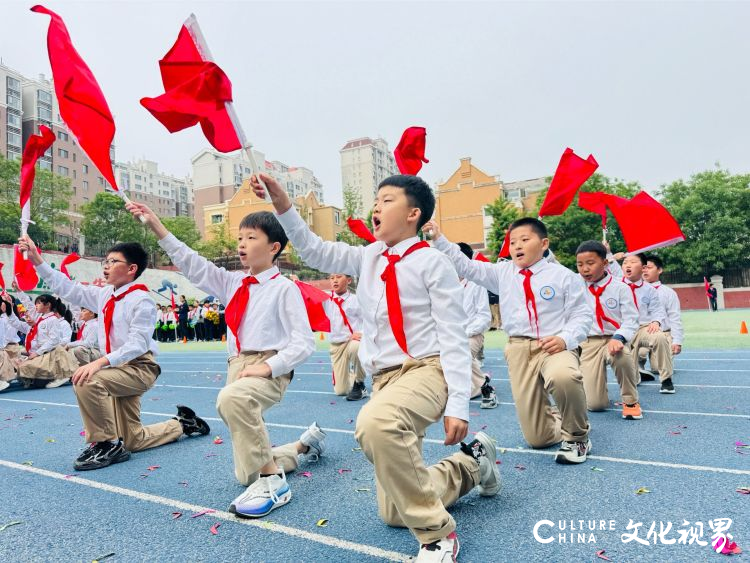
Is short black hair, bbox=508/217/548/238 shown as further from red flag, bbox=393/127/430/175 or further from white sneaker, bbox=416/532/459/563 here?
white sneaker, bbox=416/532/459/563

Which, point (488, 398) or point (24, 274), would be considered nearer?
point (488, 398)

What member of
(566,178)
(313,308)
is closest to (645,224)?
(566,178)

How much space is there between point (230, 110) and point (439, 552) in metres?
2.34

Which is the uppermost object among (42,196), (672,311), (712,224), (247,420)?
(42,196)

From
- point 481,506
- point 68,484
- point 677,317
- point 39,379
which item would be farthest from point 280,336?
point 39,379

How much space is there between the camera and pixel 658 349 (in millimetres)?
7066

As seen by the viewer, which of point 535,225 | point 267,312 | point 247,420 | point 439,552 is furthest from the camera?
point 535,225

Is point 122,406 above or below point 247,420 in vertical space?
below

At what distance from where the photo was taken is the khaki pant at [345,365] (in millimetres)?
7598

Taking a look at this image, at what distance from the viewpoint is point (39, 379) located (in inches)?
396

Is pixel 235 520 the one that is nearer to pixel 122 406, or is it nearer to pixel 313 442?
pixel 313 442

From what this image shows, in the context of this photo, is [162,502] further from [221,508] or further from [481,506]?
[481,506]

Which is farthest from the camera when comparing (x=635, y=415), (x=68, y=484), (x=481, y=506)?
(x=635, y=415)

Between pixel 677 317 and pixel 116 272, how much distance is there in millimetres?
7184
